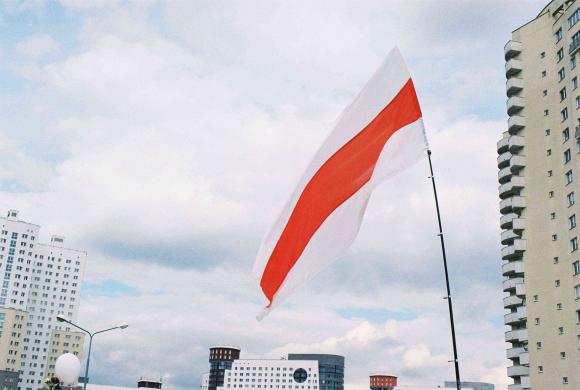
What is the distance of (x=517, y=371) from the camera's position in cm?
6919

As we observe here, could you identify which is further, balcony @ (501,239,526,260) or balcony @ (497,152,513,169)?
balcony @ (497,152,513,169)

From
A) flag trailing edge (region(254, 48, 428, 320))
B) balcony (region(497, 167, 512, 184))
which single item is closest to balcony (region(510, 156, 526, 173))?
balcony (region(497, 167, 512, 184))

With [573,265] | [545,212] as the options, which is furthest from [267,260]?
[545,212]

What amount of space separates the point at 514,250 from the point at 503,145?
1170 centimetres

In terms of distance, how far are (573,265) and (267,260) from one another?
56.0m

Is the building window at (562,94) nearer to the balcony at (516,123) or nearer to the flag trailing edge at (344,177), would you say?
the balcony at (516,123)

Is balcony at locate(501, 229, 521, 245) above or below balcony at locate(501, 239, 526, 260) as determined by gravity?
above

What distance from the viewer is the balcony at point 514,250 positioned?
2756 inches

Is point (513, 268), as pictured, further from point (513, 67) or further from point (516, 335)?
point (513, 67)

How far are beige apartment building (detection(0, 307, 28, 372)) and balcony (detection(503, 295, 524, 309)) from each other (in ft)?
502

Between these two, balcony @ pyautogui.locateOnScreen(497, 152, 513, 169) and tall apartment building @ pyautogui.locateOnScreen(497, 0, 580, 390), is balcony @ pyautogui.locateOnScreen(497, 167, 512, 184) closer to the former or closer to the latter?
tall apartment building @ pyautogui.locateOnScreen(497, 0, 580, 390)

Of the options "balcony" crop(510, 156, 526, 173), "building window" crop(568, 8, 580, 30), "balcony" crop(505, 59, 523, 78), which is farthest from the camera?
"balcony" crop(505, 59, 523, 78)

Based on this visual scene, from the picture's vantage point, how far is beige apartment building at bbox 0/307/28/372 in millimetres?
190125

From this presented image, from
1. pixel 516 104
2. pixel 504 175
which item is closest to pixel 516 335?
pixel 504 175
